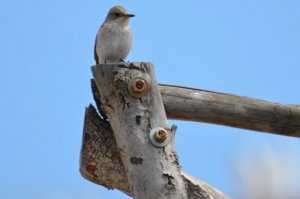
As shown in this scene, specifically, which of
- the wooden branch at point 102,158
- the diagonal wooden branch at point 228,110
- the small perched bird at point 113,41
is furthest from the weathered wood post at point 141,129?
the small perched bird at point 113,41

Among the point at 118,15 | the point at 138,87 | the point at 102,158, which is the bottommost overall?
the point at 102,158

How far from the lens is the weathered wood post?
4.51m

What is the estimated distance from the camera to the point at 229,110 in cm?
523

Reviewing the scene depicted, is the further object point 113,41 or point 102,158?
point 113,41

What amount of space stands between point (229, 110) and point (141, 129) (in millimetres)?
900

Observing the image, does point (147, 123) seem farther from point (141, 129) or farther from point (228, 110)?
point (228, 110)

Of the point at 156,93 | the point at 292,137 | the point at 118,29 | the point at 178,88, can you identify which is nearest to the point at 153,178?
the point at 156,93

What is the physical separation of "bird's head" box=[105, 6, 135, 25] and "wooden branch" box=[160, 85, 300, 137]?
318 cm

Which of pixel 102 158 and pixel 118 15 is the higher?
pixel 118 15

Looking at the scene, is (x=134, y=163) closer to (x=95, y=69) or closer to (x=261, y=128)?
(x=95, y=69)

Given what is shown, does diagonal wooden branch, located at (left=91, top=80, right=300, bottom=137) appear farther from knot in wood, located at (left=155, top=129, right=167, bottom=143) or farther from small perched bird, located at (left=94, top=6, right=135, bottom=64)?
small perched bird, located at (left=94, top=6, right=135, bottom=64)

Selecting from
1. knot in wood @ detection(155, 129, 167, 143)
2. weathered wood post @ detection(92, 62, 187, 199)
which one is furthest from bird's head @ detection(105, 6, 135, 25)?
knot in wood @ detection(155, 129, 167, 143)

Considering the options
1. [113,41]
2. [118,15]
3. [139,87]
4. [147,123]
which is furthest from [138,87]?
[118,15]

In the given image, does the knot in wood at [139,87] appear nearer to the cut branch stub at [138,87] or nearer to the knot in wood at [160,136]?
the cut branch stub at [138,87]
